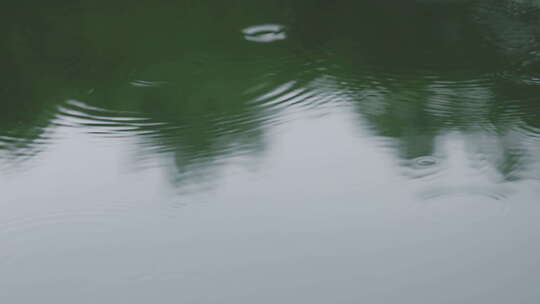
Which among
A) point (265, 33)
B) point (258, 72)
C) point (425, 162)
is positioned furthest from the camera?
point (265, 33)

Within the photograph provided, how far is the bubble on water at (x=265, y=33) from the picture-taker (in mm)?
1647

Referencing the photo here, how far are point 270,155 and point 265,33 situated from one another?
0.57 metres

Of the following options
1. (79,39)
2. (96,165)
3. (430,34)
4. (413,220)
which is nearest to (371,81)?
(430,34)

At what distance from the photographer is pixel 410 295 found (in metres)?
0.90

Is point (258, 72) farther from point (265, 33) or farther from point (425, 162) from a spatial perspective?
point (425, 162)

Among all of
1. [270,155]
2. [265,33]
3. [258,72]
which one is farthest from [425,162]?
[265,33]

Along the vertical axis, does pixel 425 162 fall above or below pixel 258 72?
below

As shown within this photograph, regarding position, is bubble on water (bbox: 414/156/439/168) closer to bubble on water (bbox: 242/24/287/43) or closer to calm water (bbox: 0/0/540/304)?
calm water (bbox: 0/0/540/304)

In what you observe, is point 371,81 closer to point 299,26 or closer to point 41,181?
point 299,26

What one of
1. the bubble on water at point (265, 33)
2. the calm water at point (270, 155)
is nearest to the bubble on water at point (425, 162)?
the calm water at point (270, 155)

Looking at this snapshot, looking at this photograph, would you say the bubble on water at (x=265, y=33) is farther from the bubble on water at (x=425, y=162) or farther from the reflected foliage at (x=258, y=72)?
the bubble on water at (x=425, y=162)

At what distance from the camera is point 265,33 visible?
1.68 m

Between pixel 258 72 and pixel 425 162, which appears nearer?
pixel 425 162

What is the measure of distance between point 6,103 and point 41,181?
312 mm
